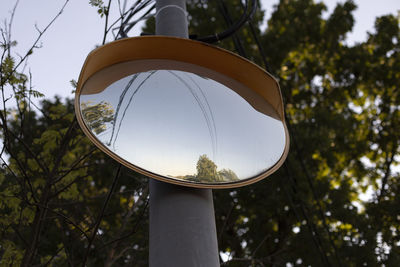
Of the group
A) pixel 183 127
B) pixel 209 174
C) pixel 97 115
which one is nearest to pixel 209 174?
pixel 209 174

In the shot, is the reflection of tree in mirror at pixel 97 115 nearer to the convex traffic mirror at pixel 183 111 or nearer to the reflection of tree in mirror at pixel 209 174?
the convex traffic mirror at pixel 183 111

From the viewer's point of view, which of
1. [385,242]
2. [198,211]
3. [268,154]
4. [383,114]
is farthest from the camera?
[383,114]

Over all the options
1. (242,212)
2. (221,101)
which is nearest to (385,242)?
(242,212)

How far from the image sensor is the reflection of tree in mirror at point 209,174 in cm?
155

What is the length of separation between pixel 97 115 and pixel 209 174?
0.53 meters

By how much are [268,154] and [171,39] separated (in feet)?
2.19

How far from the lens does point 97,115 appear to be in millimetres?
1678

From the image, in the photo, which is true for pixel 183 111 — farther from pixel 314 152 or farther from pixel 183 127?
pixel 314 152

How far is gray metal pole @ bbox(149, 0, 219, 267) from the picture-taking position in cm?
130

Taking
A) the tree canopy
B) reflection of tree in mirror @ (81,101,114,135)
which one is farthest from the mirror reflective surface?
the tree canopy

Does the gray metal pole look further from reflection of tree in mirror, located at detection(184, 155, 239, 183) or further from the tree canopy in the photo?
the tree canopy

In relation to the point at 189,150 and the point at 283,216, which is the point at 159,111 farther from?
the point at 283,216

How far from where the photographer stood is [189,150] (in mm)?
1675

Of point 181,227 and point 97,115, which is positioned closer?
point 181,227
